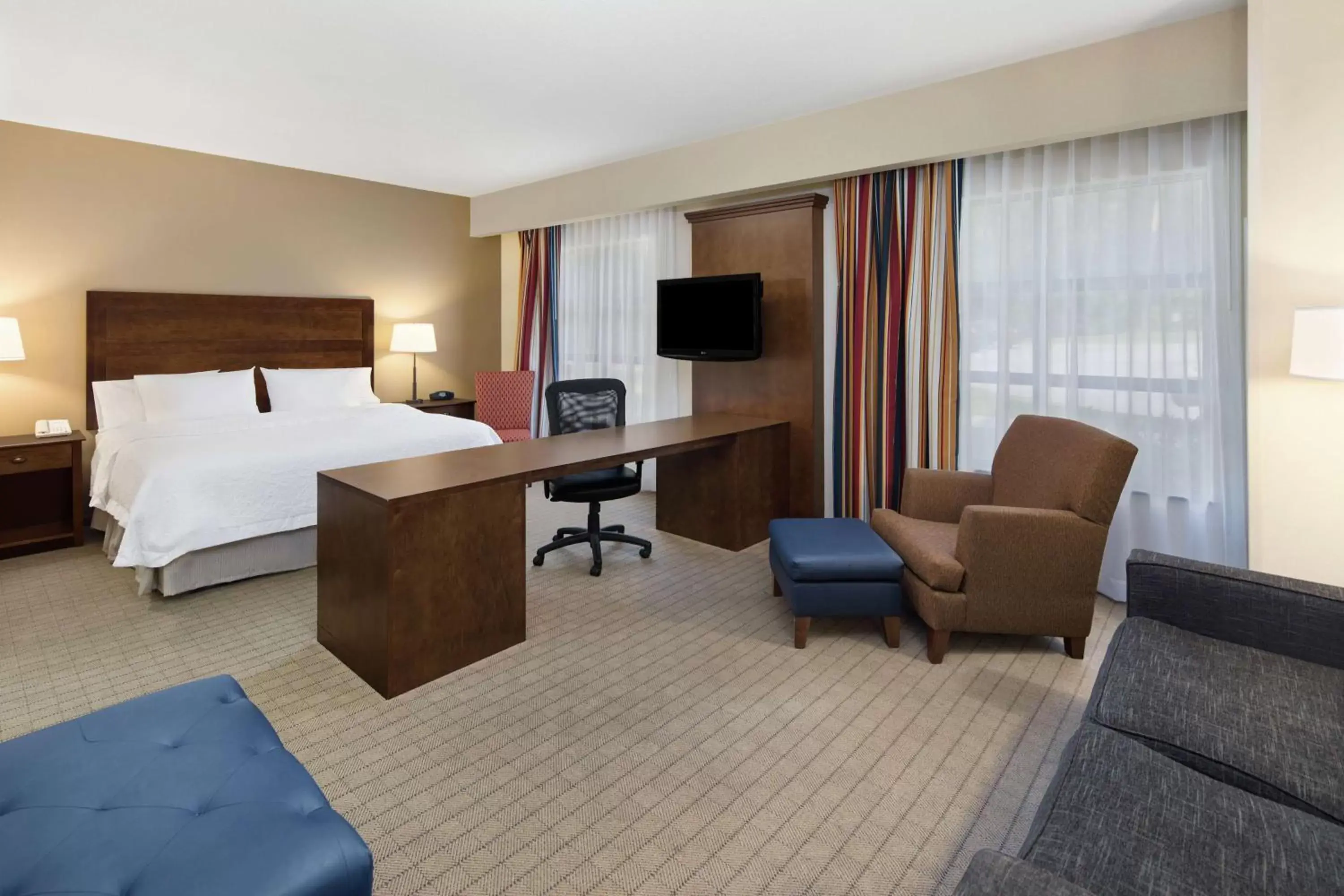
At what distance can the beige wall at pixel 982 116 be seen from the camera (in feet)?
9.87

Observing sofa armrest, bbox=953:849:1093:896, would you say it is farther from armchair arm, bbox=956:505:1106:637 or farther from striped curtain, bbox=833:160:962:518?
striped curtain, bbox=833:160:962:518

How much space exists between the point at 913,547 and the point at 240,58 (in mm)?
3911

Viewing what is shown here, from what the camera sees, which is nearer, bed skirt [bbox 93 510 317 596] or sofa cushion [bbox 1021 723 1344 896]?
sofa cushion [bbox 1021 723 1344 896]

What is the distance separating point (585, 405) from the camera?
14.9 feet

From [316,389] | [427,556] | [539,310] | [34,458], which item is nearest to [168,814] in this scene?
[427,556]

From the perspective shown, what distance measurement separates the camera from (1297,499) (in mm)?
2533

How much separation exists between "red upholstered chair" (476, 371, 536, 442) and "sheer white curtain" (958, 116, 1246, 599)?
12.7 ft

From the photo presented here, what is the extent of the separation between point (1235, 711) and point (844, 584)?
145 centimetres

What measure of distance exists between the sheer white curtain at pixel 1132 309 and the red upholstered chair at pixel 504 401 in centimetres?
387

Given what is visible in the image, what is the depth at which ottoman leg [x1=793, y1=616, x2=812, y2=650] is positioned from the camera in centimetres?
301

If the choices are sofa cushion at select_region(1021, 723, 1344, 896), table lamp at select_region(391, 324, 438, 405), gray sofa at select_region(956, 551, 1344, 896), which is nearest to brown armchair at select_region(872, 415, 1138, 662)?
gray sofa at select_region(956, 551, 1344, 896)

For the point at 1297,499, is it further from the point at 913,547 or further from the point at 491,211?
the point at 491,211

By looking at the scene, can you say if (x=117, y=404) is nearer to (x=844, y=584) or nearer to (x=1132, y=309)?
(x=844, y=584)

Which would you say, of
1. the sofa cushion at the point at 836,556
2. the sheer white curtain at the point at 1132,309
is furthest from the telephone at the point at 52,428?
the sheer white curtain at the point at 1132,309
